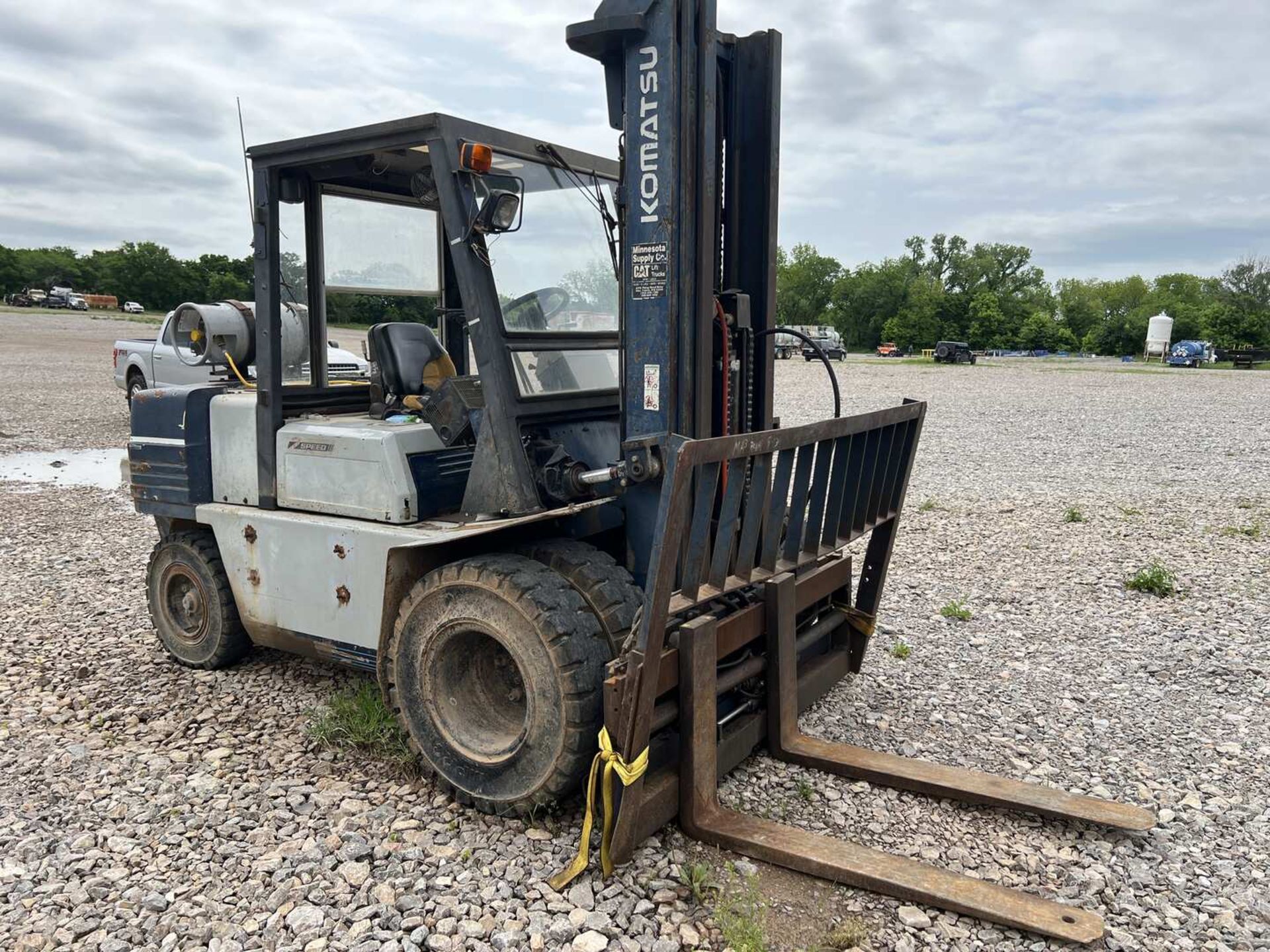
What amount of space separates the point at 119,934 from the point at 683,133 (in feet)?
11.7

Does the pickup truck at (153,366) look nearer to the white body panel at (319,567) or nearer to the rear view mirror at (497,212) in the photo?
the white body panel at (319,567)

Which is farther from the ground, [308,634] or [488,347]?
[488,347]

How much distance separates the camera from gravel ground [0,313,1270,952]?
11.4 ft

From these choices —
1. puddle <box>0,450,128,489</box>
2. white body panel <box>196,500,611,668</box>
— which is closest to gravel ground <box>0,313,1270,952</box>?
white body panel <box>196,500,611,668</box>

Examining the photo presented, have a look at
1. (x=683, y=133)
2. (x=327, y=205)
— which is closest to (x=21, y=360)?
(x=327, y=205)

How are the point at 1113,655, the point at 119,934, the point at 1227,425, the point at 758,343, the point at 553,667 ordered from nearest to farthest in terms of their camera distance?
the point at 119,934 → the point at 553,667 → the point at 758,343 → the point at 1113,655 → the point at 1227,425

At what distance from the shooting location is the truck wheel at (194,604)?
18.0 feet

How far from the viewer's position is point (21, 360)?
A: 3266 cm

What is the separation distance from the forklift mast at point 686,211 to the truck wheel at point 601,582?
0.26m

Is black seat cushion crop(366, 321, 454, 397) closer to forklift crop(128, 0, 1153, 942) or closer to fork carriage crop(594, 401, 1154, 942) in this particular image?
forklift crop(128, 0, 1153, 942)

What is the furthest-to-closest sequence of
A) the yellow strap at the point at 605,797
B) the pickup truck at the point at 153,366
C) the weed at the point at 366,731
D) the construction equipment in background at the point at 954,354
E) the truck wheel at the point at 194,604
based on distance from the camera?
the construction equipment in background at the point at 954,354 < the pickup truck at the point at 153,366 < the truck wheel at the point at 194,604 < the weed at the point at 366,731 < the yellow strap at the point at 605,797

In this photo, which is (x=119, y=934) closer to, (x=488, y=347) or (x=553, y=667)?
(x=553, y=667)

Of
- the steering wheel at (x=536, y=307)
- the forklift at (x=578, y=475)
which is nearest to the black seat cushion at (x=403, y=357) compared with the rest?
the forklift at (x=578, y=475)

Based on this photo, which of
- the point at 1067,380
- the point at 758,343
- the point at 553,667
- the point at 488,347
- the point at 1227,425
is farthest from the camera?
the point at 1067,380
